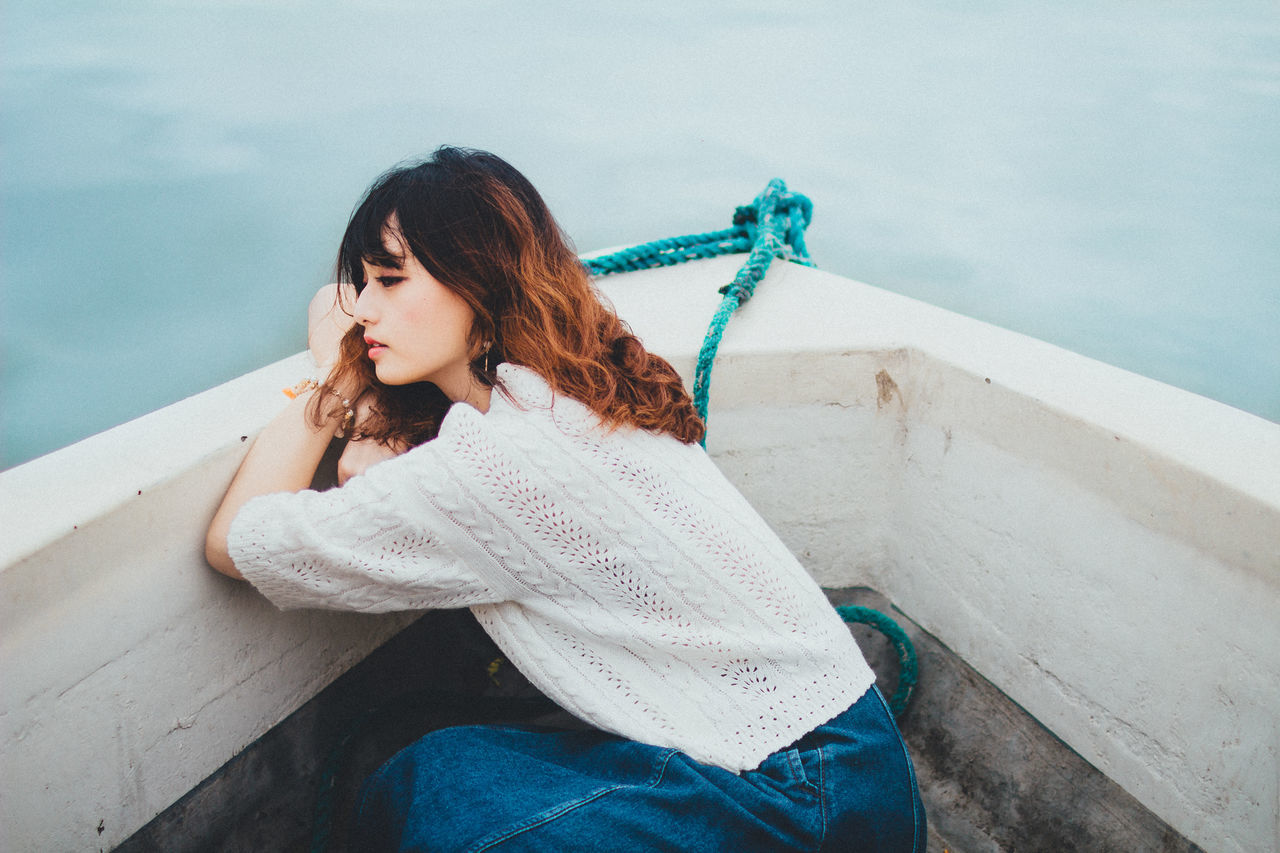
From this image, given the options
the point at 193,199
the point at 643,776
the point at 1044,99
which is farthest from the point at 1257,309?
the point at 193,199

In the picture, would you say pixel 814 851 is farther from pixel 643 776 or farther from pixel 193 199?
pixel 193 199

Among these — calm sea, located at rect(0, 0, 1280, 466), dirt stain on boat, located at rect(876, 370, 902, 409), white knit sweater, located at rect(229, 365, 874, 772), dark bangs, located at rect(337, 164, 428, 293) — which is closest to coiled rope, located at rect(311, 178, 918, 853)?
dirt stain on boat, located at rect(876, 370, 902, 409)

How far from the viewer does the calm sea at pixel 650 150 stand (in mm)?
1783

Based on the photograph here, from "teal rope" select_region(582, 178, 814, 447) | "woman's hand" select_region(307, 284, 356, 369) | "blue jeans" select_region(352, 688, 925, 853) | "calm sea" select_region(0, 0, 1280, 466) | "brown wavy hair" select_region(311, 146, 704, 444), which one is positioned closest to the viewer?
"blue jeans" select_region(352, 688, 925, 853)

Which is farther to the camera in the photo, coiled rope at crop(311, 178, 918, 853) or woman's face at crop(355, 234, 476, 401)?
coiled rope at crop(311, 178, 918, 853)

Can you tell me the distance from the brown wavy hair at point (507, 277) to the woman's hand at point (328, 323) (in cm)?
14

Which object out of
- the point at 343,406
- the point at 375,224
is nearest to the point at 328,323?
the point at 343,406

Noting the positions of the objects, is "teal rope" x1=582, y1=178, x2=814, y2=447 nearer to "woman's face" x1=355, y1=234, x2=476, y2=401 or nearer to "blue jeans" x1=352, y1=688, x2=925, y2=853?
"woman's face" x1=355, y1=234, x2=476, y2=401

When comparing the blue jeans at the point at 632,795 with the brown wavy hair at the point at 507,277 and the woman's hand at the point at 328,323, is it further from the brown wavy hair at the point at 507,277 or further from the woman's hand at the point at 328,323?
the woman's hand at the point at 328,323

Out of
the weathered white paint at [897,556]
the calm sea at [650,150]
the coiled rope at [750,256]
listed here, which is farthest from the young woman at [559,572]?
the calm sea at [650,150]

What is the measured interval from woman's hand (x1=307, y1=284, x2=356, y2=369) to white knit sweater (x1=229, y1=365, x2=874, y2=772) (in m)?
0.34

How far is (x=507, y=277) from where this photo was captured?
3.11 ft

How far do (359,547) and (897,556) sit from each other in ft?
2.96

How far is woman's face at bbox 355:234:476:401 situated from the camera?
36.0 inches
